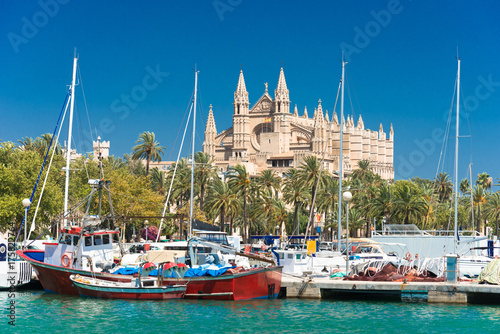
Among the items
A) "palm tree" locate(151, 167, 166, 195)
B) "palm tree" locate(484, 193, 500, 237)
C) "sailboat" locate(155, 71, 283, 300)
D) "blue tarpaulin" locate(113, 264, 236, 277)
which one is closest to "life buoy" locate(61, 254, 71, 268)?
"blue tarpaulin" locate(113, 264, 236, 277)

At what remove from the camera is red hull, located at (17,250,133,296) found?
32.8m

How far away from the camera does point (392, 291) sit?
106 feet

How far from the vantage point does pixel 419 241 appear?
172ft

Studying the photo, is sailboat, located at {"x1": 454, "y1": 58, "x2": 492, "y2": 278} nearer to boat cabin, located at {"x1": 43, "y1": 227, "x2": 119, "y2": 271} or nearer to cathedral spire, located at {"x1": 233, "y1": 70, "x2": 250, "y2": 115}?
boat cabin, located at {"x1": 43, "y1": 227, "x2": 119, "y2": 271}

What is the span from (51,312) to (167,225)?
53117mm

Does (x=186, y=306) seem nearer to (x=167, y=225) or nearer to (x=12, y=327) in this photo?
(x=12, y=327)

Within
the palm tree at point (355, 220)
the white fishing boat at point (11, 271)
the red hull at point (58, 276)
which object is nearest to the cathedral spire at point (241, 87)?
the palm tree at point (355, 220)

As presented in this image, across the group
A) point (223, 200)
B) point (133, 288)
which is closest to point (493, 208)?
point (223, 200)

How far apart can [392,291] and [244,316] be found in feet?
24.8

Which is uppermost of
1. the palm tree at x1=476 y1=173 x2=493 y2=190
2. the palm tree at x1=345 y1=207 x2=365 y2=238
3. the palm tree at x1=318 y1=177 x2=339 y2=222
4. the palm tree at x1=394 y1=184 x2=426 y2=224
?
the palm tree at x1=476 y1=173 x2=493 y2=190

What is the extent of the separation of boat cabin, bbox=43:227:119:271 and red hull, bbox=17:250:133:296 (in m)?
0.59

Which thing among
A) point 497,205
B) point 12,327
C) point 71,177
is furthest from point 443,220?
point 12,327

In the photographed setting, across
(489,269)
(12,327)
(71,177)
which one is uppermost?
(71,177)

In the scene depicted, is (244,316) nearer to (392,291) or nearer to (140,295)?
(140,295)
